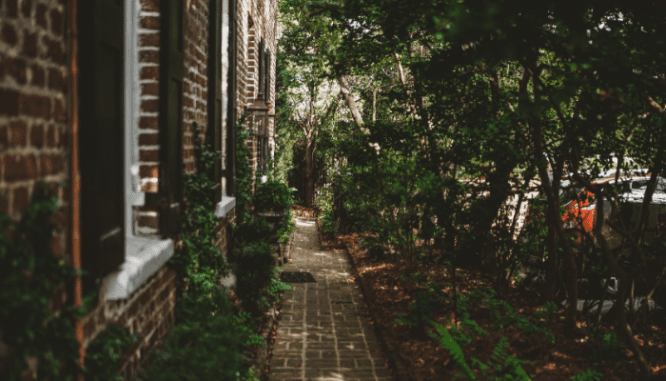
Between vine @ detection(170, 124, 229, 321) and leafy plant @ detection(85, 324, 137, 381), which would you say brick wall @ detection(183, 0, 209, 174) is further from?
leafy plant @ detection(85, 324, 137, 381)

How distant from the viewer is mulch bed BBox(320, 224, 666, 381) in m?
5.11

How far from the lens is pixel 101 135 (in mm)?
2096

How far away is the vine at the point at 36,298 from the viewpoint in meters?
1.35

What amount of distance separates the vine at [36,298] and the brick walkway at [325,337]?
3.75 meters

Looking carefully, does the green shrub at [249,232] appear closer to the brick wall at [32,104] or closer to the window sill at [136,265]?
the window sill at [136,265]

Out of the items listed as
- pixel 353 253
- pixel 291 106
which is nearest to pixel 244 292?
pixel 353 253

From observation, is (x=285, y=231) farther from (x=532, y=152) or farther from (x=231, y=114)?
(x=532, y=152)

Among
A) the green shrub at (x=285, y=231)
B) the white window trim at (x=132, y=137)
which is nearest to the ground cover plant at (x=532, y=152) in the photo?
the white window trim at (x=132, y=137)

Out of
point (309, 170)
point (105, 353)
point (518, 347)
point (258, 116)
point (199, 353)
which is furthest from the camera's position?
point (309, 170)

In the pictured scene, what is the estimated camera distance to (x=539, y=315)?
5.34 m

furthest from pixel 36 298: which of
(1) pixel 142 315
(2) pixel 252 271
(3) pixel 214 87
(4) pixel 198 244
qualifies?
(2) pixel 252 271

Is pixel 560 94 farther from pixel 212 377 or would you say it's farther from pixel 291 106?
pixel 291 106

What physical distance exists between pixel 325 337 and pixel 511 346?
2238 mm

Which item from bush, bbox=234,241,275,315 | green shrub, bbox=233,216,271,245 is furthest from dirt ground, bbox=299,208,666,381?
green shrub, bbox=233,216,271,245
